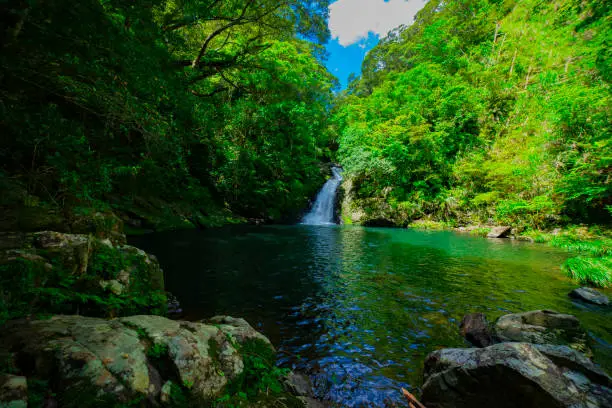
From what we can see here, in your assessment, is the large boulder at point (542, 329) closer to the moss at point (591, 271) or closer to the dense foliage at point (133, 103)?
the moss at point (591, 271)

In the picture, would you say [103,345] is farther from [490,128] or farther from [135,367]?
[490,128]

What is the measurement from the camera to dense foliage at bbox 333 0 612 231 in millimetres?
17984

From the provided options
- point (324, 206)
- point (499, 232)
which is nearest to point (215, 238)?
point (324, 206)

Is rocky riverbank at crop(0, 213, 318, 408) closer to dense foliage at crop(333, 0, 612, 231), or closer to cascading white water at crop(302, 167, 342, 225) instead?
dense foliage at crop(333, 0, 612, 231)

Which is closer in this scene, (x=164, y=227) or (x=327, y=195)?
(x=164, y=227)

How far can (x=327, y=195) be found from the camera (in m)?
33.6

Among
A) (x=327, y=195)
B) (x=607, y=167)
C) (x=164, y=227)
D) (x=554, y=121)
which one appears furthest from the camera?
(x=327, y=195)

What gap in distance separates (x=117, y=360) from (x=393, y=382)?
3.83 metres

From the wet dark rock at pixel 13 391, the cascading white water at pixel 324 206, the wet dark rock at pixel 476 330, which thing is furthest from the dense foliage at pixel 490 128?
the wet dark rock at pixel 13 391

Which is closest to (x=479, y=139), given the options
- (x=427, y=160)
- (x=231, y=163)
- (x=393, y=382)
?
(x=427, y=160)

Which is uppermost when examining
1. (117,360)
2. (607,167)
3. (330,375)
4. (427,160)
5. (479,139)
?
(479,139)

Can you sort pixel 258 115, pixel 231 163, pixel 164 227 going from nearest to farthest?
1. pixel 164 227
2. pixel 231 163
3. pixel 258 115

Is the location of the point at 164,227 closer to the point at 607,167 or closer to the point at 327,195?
the point at 327,195

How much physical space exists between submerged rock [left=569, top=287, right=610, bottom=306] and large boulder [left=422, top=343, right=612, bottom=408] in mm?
5673
